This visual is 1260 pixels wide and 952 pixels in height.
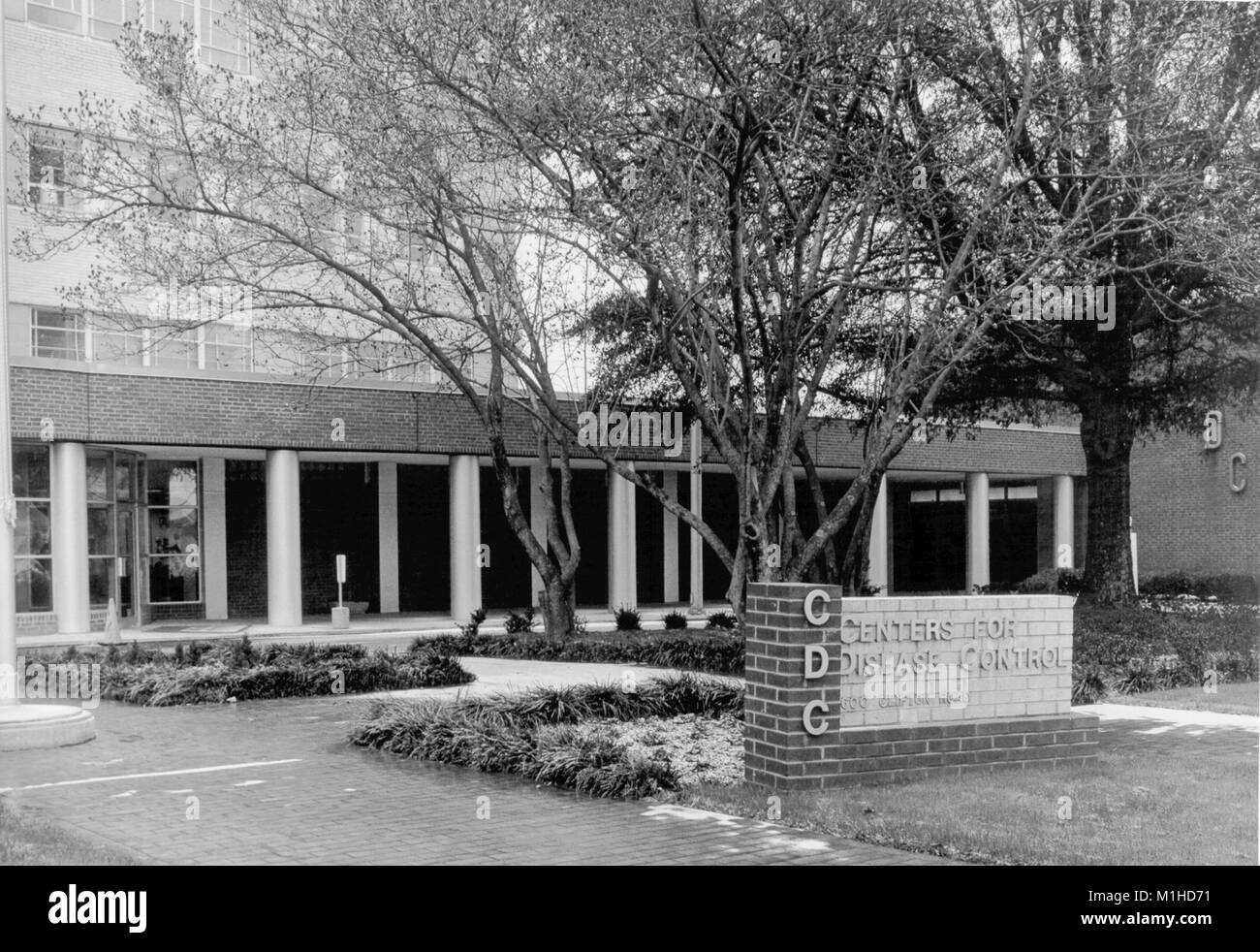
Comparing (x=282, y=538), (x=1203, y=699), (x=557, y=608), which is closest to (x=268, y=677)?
(x=557, y=608)

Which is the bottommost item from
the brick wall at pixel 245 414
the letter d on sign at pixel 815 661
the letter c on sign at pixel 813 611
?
the letter d on sign at pixel 815 661

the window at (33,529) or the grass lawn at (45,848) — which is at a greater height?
the window at (33,529)

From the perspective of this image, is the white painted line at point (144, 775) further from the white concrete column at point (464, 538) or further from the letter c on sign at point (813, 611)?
the white concrete column at point (464, 538)

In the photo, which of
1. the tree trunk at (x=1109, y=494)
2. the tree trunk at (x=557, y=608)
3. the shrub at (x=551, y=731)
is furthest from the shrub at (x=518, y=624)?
the tree trunk at (x=1109, y=494)

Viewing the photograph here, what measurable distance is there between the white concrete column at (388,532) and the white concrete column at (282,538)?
5.47 m

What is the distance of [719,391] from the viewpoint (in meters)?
13.1

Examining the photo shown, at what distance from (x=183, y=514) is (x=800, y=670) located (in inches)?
986

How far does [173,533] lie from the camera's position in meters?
30.8

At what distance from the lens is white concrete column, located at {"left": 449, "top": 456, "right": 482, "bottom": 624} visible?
3025cm

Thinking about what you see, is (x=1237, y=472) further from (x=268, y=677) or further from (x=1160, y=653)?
(x=268, y=677)

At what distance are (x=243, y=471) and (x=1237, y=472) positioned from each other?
26855mm

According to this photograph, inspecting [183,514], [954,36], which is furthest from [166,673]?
[183,514]

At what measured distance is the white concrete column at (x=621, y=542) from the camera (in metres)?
32.4

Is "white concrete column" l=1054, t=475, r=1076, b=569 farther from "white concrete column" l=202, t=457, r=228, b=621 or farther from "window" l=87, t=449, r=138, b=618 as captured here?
"window" l=87, t=449, r=138, b=618
